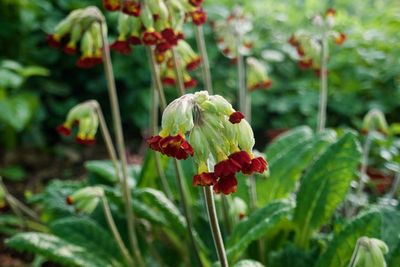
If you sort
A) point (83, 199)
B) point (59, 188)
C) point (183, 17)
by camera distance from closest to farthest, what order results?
point (183, 17), point (83, 199), point (59, 188)

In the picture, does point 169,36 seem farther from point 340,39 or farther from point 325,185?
point 340,39

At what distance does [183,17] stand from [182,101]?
80 centimetres

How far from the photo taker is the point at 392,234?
239cm

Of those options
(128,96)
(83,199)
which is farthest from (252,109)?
(83,199)

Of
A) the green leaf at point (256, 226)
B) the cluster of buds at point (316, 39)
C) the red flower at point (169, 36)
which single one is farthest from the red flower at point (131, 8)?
the cluster of buds at point (316, 39)

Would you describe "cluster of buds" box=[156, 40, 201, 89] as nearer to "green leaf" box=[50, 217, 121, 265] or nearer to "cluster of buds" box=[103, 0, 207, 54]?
"cluster of buds" box=[103, 0, 207, 54]

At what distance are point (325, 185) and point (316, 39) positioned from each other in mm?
934

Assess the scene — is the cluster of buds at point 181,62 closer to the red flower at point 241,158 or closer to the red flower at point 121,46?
the red flower at point 121,46

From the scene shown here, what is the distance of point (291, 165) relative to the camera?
2.82m

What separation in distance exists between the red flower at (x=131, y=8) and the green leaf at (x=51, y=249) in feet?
3.46

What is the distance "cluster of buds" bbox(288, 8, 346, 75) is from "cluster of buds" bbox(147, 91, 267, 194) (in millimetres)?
1519

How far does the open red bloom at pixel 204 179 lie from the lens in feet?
5.05

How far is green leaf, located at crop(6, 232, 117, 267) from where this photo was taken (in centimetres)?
246

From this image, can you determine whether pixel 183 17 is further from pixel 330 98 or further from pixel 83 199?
pixel 330 98
